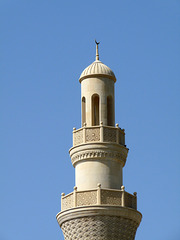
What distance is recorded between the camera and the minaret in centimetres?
3350

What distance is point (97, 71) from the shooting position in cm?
3600

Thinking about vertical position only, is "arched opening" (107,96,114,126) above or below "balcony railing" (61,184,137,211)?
above

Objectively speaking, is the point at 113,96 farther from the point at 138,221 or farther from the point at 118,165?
the point at 138,221

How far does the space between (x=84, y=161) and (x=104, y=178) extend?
1.08 meters

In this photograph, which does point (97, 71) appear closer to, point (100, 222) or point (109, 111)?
point (109, 111)

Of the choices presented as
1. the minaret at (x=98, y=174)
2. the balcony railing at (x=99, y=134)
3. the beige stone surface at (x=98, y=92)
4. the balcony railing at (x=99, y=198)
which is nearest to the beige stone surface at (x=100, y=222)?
the minaret at (x=98, y=174)

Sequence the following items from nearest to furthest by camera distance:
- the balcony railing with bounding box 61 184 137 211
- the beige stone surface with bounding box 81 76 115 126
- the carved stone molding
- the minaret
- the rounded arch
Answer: the minaret < the balcony railing with bounding box 61 184 137 211 < the carved stone molding < the beige stone surface with bounding box 81 76 115 126 < the rounded arch

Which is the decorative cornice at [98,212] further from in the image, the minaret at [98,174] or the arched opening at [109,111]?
the arched opening at [109,111]

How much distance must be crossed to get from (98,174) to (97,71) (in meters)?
4.17

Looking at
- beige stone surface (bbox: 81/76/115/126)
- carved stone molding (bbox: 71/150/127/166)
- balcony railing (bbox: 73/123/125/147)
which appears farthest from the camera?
beige stone surface (bbox: 81/76/115/126)

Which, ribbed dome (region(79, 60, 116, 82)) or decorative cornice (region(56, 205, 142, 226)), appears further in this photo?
ribbed dome (region(79, 60, 116, 82))

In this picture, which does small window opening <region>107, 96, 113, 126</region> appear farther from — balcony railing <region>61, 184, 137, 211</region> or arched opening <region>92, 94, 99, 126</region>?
balcony railing <region>61, 184, 137, 211</region>

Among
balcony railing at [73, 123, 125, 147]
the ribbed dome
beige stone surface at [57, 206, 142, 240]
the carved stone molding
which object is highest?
the ribbed dome

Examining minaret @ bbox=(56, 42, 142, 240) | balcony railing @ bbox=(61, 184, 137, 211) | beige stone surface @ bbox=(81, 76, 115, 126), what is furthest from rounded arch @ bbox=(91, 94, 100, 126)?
balcony railing @ bbox=(61, 184, 137, 211)
